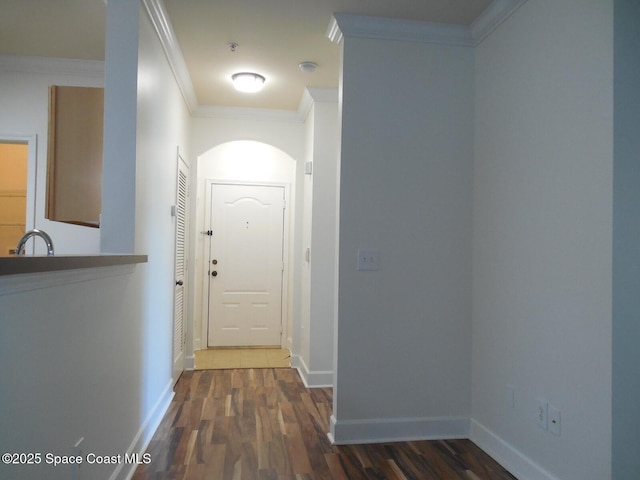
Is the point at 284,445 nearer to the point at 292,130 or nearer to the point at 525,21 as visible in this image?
the point at 525,21

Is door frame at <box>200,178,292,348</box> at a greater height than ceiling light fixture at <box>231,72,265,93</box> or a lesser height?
lesser

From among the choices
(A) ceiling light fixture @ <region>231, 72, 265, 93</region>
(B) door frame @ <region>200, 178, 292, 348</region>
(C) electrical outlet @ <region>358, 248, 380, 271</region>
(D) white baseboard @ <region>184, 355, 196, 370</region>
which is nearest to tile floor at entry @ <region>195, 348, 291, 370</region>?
(D) white baseboard @ <region>184, 355, 196, 370</region>

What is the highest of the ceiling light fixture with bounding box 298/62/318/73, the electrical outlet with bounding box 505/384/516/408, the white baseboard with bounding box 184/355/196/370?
the ceiling light fixture with bounding box 298/62/318/73

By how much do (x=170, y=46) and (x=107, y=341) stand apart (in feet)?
6.61

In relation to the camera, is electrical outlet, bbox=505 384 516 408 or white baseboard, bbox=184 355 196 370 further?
white baseboard, bbox=184 355 196 370

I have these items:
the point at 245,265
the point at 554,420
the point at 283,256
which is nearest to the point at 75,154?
the point at 554,420

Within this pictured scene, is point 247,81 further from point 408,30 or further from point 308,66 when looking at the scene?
point 408,30

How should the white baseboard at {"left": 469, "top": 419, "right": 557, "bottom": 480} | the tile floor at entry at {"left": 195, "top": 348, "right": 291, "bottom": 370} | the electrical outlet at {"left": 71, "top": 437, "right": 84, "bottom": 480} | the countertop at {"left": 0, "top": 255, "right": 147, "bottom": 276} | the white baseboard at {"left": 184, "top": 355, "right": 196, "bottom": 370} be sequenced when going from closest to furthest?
the countertop at {"left": 0, "top": 255, "right": 147, "bottom": 276} < the electrical outlet at {"left": 71, "top": 437, "right": 84, "bottom": 480} < the white baseboard at {"left": 469, "top": 419, "right": 557, "bottom": 480} < the white baseboard at {"left": 184, "top": 355, "right": 196, "bottom": 370} < the tile floor at entry at {"left": 195, "top": 348, "right": 291, "bottom": 370}

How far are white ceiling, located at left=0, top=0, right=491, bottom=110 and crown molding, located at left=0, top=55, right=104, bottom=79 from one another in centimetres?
7

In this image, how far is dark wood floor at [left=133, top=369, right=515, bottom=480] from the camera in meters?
2.17

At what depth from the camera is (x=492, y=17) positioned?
2453 millimetres

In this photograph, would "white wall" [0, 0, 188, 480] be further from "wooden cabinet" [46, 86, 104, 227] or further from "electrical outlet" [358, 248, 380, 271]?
"electrical outlet" [358, 248, 380, 271]

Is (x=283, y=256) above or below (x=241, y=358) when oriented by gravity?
above

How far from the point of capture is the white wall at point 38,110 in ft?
10.7
